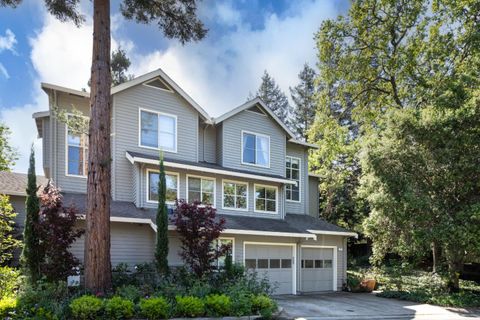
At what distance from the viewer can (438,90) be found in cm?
1614

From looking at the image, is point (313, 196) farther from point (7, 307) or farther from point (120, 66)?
point (120, 66)

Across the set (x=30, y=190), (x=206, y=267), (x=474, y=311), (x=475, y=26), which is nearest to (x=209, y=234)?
(x=206, y=267)

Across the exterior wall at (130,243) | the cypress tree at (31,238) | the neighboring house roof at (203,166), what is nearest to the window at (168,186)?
the neighboring house roof at (203,166)

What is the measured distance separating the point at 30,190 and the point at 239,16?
31.4ft

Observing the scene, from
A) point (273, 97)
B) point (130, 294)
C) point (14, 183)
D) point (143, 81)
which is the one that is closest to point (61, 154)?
point (14, 183)

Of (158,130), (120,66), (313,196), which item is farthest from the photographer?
(120,66)

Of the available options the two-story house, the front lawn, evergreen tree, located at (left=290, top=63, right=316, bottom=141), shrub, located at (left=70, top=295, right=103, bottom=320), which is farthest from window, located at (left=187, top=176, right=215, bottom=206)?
evergreen tree, located at (left=290, top=63, right=316, bottom=141)

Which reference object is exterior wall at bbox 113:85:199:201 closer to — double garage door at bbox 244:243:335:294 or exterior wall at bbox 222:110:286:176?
exterior wall at bbox 222:110:286:176

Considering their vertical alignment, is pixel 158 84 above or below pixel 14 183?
above

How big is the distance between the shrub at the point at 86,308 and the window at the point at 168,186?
5829mm

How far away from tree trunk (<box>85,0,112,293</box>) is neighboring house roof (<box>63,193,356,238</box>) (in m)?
1.92

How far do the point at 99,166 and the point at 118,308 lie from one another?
362 centimetres

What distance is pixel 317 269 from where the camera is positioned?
17688 millimetres

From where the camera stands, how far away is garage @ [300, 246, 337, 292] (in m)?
17.2
